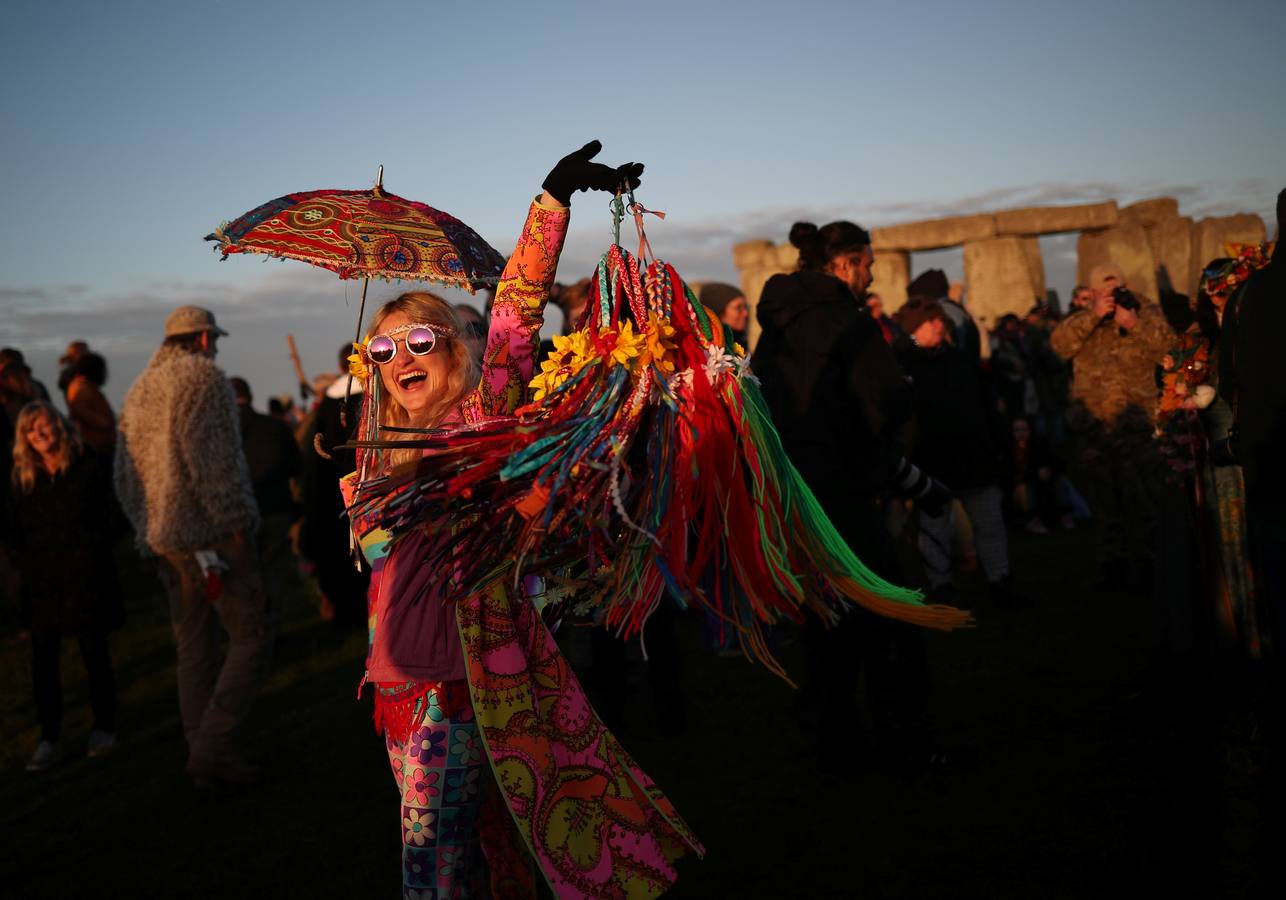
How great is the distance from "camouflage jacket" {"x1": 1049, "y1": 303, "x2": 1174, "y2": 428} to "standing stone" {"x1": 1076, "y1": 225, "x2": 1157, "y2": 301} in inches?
669

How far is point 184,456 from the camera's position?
532 centimetres

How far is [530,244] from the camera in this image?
2.63 meters

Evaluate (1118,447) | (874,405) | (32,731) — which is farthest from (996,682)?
(32,731)

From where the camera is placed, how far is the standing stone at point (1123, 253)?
23.8 meters

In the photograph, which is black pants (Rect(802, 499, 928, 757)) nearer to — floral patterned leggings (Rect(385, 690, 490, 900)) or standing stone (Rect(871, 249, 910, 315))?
floral patterned leggings (Rect(385, 690, 490, 900))

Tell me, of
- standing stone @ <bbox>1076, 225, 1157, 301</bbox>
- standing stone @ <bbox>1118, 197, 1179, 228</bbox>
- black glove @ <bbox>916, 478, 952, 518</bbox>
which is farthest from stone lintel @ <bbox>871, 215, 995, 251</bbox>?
black glove @ <bbox>916, 478, 952, 518</bbox>

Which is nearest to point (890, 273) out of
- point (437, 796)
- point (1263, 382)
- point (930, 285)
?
point (930, 285)

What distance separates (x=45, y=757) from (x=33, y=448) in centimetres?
170

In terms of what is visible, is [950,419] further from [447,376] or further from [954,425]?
[447,376]

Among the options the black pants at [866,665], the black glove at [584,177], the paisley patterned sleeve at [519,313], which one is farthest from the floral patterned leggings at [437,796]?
the black pants at [866,665]

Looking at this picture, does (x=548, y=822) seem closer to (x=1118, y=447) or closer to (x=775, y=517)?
(x=775, y=517)

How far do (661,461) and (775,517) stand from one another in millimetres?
343

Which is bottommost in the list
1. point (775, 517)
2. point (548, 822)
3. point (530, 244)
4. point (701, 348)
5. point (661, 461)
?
point (548, 822)

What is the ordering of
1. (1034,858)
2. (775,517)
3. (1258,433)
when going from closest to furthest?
(775,517) < (1258,433) < (1034,858)
